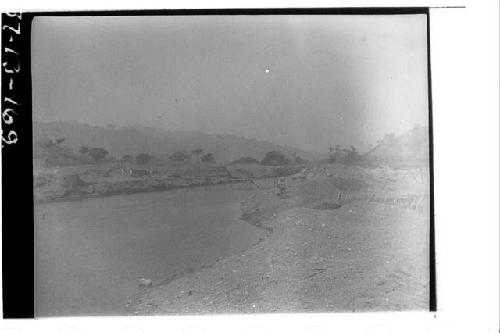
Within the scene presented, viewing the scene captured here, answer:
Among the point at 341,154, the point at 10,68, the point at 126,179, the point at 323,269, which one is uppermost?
the point at 10,68

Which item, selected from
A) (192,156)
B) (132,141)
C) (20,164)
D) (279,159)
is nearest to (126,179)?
(132,141)

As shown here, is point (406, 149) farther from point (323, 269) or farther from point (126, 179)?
point (126, 179)

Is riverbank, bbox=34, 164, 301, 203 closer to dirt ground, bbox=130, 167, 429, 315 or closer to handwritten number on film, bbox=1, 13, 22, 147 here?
dirt ground, bbox=130, 167, 429, 315

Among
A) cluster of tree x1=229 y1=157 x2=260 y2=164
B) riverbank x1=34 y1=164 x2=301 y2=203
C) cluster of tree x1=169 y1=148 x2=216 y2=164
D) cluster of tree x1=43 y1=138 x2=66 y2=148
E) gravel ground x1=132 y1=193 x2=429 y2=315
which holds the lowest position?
gravel ground x1=132 y1=193 x2=429 y2=315

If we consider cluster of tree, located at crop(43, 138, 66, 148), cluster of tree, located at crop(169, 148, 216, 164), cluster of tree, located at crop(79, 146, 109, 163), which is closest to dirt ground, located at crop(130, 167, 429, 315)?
cluster of tree, located at crop(169, 148, 216, 164)

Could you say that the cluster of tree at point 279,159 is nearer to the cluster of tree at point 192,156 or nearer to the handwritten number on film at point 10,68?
the cluster of tree at point 192,156

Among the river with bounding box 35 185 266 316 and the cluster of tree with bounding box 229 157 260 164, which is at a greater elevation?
the cluster of tree with bounding box 229 157 260 164
